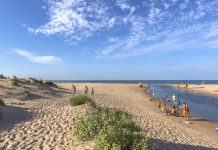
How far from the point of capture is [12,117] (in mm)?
16516

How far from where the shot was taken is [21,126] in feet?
48.6

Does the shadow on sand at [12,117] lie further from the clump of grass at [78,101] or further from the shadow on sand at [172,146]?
the shadow on sand at [172,146]

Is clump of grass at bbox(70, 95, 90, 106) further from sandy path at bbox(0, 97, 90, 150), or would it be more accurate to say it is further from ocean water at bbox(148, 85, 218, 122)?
ocean water at bbox(148, 85, 218, 122)

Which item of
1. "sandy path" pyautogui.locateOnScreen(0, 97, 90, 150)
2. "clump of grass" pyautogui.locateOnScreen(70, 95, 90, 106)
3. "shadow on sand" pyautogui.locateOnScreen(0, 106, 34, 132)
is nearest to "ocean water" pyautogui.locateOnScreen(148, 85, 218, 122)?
"clump of grass" pyautogui.locateOnScreen(70, 95, 90, 106)

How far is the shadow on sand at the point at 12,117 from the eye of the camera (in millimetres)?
14670

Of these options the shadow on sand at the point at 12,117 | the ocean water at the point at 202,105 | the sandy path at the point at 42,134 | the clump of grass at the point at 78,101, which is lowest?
the ocean water at the point at 202,105

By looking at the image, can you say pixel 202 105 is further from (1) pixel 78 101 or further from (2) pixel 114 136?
(2) pixel 114 136

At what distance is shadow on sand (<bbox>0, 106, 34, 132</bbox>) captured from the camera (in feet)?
48.1

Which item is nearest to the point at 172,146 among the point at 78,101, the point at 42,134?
the point at 42,134

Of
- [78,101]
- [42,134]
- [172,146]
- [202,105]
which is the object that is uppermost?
[78,101]

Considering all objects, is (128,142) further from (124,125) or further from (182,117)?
(182,117)

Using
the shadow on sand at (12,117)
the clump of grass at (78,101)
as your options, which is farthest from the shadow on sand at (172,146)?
the clump of grass at (78,101)

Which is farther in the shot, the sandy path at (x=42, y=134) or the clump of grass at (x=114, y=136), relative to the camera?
the sandy path at (x=42, y=134)

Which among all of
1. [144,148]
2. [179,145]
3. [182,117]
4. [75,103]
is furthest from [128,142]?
[182,117]
